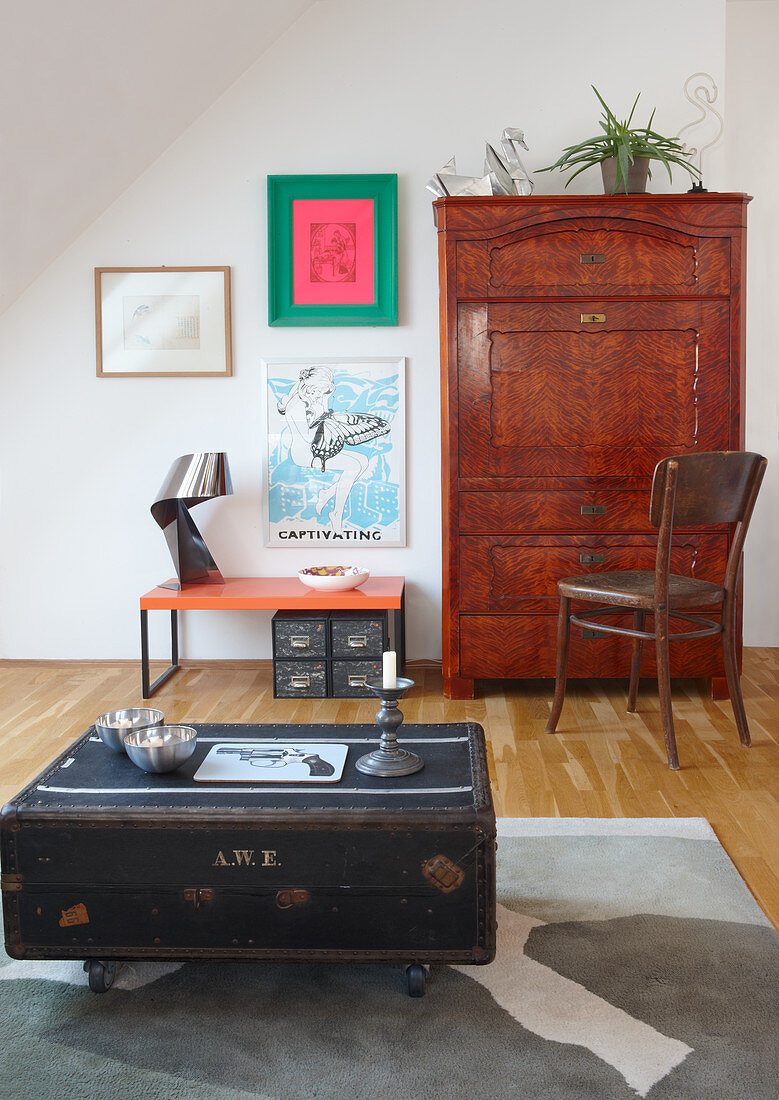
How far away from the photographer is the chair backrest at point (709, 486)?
9.36 ft

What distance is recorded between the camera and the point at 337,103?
12.8 feet

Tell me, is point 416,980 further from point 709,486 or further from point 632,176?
point 632,176

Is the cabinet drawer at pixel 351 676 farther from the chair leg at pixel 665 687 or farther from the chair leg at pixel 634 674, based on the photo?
the chair leg at pixel 665 687

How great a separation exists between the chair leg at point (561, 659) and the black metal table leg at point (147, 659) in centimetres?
151

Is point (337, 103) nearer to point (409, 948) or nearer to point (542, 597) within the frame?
point (542, 597)

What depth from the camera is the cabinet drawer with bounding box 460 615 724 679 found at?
3.52 m

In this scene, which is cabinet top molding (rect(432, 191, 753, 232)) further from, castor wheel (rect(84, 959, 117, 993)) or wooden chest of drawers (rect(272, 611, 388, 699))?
castor wheel (rect(84, 959, 117, 993))

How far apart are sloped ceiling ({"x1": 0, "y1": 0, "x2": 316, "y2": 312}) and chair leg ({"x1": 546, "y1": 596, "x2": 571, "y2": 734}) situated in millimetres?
2340

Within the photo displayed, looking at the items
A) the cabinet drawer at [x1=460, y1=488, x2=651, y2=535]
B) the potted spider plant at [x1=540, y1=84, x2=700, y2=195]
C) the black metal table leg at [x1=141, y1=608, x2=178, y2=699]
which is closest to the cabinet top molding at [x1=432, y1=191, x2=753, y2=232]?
the potted spider plant at [x1=540, y1=84, x2=700, y2=195]

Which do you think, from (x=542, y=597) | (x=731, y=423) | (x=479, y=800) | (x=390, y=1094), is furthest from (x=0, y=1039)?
(x=731, y=423)

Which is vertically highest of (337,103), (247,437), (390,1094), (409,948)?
(337,103)

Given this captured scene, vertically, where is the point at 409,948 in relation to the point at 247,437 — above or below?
below

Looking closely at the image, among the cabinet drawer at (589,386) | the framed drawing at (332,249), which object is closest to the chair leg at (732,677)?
the cabinet drawer at (589,386)

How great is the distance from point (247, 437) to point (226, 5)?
1.62 m
